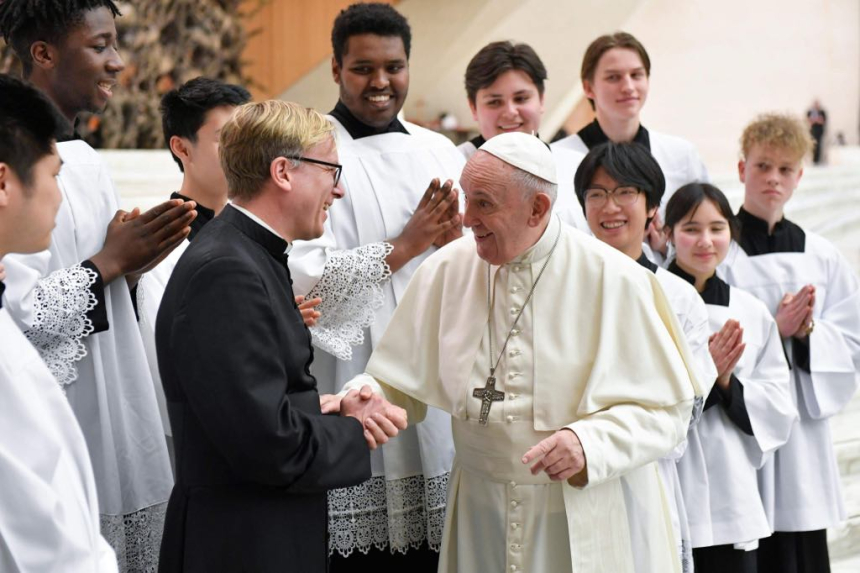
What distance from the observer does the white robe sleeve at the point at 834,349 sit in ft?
16.4

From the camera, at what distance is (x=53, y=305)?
10.8ft

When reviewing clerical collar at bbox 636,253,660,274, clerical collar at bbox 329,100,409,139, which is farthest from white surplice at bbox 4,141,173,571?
clerical collar at bbox 636,253,660,274

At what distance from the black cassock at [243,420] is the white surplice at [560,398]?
59 centimetres

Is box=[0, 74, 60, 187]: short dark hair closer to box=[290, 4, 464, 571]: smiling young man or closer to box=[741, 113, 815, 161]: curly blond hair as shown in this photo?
box=[290, 4, 464, 571]: smiling young man

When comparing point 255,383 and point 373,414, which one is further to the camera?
point 373,414

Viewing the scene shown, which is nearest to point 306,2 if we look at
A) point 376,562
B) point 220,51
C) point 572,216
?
point 220,51

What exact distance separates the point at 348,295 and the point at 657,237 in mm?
1593

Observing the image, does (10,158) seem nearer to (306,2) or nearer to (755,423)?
(755,423)

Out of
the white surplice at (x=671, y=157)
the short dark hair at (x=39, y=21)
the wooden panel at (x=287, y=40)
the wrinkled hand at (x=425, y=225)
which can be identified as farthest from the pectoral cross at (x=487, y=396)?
the wooden panel at (x=287, y=40)

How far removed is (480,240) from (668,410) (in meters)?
0.73

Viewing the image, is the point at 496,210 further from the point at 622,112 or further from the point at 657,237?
the point at 622,112

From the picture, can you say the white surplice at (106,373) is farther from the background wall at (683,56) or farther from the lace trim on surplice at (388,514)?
the background wall at (683,56)

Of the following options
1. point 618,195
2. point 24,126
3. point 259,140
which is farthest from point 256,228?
point 618,195

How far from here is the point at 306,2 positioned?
452 inches
